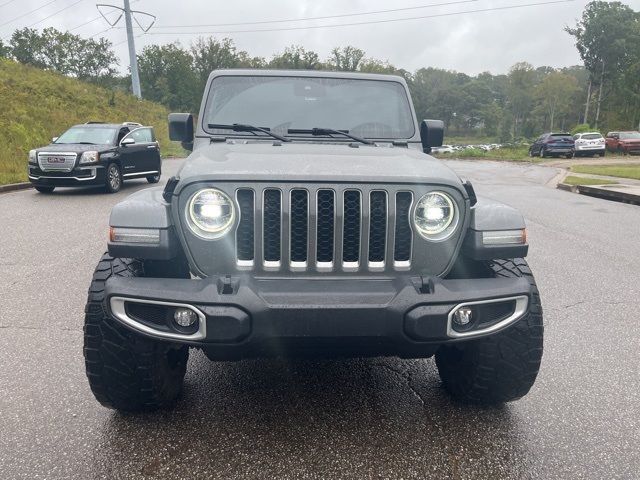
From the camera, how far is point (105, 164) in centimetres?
1190

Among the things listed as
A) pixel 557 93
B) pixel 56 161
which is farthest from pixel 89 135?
pixel 557 93

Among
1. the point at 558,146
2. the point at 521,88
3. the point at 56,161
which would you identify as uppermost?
the point at 521,88

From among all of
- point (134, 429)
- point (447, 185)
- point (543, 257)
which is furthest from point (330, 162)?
point (543, 257)

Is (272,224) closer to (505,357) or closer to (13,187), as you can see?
(505,357)

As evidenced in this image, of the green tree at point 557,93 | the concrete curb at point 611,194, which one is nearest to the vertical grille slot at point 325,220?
the concrete curb at point 611,194

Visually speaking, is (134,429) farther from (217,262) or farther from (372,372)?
(372,372)

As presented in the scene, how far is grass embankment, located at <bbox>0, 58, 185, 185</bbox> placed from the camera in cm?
1793

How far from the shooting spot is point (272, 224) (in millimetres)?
2219

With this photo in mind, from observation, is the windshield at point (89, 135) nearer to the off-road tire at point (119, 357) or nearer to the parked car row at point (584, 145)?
the off-road tire at point (119, 357)

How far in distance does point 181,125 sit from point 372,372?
218 centimetres

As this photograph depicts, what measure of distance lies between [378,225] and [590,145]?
32.0 m

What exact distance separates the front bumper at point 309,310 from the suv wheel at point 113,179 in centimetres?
1082

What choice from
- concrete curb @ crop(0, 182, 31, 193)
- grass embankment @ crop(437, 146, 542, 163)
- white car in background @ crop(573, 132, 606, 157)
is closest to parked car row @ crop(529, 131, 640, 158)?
white car in background @ crop(573, 132, 606, 157)

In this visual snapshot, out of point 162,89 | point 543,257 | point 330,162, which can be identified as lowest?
point 543,257
